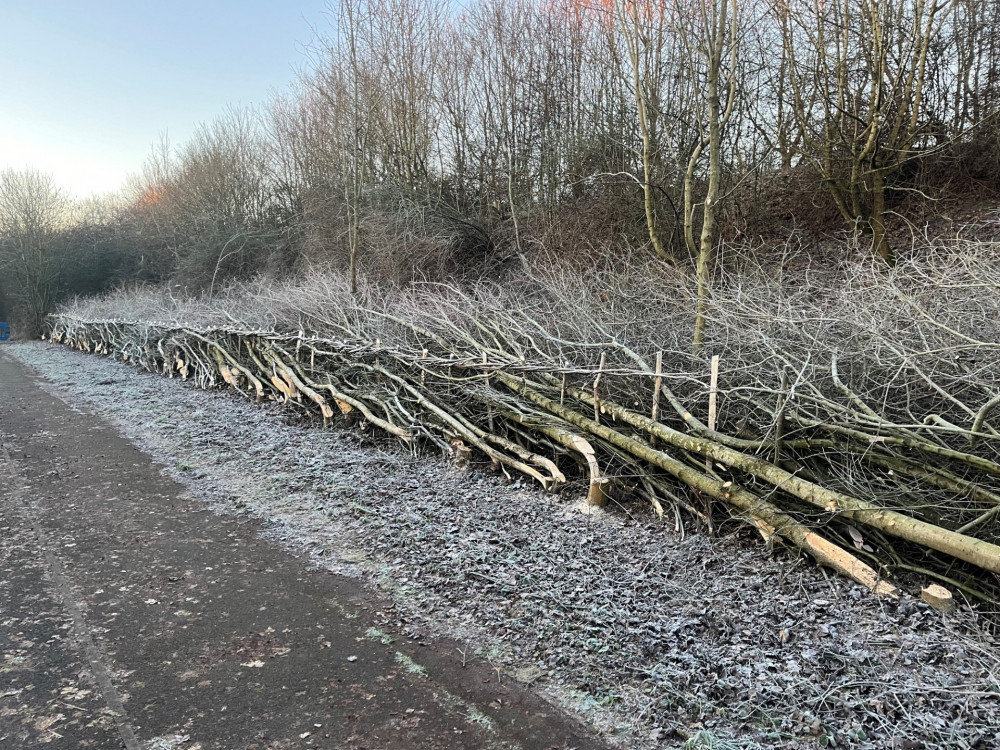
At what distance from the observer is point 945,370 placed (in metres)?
4.34

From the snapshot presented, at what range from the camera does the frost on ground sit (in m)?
2.59

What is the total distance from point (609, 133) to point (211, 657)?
12.0m

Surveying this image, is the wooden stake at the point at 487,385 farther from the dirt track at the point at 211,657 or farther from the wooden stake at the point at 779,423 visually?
the wooden stake at the point at 779,423

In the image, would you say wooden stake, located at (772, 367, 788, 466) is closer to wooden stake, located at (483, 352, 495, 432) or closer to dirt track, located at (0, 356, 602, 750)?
dirt track, located at (0, 356, 602, 750)

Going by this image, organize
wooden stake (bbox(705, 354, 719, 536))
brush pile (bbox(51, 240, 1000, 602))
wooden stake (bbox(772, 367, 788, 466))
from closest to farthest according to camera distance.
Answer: brush pile (bbox(51, 240, 1000, 602)) < wooden stake (bbox(772, 367, 788, 466)) < wooden stake (bbox(705, 354, 719, 536))

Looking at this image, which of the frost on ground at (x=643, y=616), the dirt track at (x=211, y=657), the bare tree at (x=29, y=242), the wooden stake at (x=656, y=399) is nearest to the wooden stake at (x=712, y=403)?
the frost on ground at (x=643, y=616)

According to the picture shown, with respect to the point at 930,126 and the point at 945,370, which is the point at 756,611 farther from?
the point at 930,126

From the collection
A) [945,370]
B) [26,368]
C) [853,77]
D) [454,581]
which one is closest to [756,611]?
[454,581]

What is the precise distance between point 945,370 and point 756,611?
2321 millimetres

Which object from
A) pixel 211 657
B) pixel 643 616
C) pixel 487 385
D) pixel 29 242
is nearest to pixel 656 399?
pixel 487 385

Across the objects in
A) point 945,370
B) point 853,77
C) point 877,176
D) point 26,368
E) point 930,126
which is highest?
point 853,77

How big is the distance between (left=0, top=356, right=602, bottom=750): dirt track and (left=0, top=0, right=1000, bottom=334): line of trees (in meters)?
3.67

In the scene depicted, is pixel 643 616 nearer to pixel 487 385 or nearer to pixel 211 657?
pixel 211 657

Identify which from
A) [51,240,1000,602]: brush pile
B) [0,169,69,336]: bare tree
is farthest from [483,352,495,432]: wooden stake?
[0,169,69,336]: bare tree
